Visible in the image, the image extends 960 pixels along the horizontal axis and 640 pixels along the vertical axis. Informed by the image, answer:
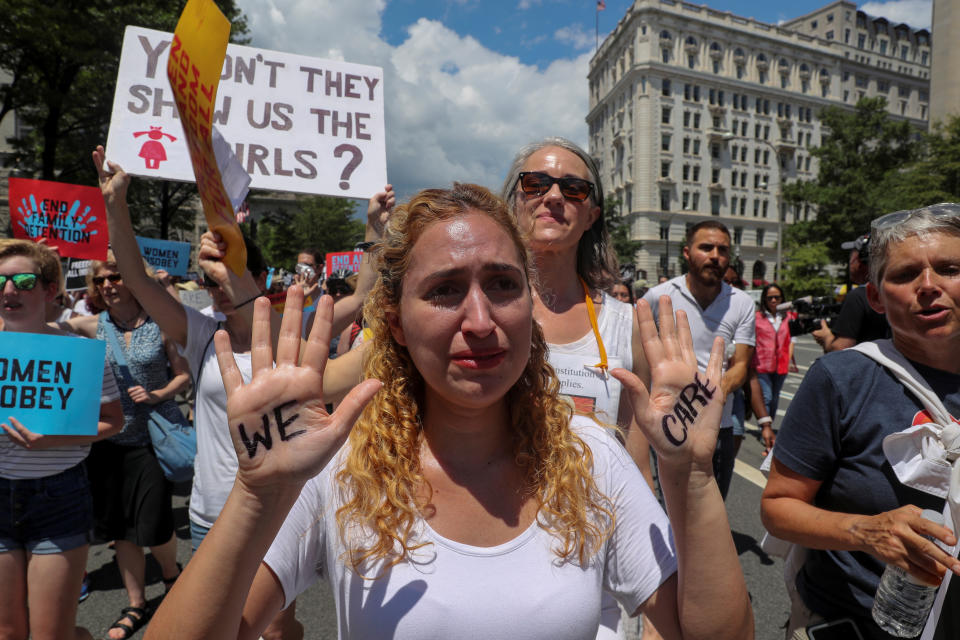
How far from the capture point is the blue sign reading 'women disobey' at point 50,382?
108 inches

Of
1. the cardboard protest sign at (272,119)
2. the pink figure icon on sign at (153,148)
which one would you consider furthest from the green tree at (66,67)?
the pink figure icon on sign at (153,148)

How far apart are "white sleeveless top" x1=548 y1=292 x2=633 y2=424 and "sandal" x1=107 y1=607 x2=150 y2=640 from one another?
3265 millimetres

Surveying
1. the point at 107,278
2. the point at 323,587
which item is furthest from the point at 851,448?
the point at 107,278

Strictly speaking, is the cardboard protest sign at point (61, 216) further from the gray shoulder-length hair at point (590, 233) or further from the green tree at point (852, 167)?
the green tree at point (852, 167)

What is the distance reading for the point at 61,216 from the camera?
5.96 metres

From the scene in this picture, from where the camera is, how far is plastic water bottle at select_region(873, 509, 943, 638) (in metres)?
1.63

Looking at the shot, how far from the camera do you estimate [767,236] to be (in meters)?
69.9

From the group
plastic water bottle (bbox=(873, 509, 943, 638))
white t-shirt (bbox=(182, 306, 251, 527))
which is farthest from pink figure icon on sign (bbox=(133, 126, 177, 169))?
plastic water bottle (bbox=(873, 509, 943, 638))

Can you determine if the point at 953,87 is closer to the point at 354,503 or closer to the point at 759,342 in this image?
the point at 759,342

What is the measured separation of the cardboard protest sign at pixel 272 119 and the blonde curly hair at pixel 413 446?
6.10 feet

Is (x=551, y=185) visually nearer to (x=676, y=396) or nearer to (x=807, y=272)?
(x=676, y=396)

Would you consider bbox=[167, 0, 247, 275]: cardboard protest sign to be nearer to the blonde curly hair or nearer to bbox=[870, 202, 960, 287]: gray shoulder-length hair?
the blonde curly hair

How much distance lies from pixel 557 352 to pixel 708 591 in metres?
1.16

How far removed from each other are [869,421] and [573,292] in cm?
117
